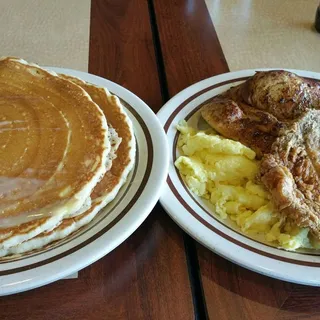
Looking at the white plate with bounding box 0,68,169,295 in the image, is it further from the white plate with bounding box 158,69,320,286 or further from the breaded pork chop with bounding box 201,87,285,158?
the breaded pork chop with bounding box 201,87,285,158

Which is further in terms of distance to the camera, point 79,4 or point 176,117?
point 79,4

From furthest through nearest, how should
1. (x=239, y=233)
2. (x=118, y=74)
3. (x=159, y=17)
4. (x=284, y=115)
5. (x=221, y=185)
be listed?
(x=159, y=17) → (x=118, y=74) → (x=284, y=115) → (x=221, y=185) → (x=239, y=233)

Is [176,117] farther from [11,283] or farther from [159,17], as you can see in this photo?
[159,17]

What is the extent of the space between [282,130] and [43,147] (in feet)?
2.26

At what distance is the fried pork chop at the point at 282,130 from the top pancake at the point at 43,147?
A: 16.9 inches

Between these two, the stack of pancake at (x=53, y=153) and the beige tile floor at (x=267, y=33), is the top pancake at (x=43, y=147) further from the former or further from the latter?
the beige tile floor at (x=267, y=33)

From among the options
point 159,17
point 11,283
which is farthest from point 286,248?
point 159,17

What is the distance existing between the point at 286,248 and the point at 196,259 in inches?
8.7

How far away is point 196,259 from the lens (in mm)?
1062

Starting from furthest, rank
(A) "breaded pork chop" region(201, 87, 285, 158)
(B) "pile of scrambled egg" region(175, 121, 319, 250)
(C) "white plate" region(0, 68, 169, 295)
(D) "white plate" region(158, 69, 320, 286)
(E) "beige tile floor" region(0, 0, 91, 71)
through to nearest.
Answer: (E) "beige tile floor" region(0, 0, 91, 71), (A) "breaded pork chop" region(201, 87, 285, 158), (B) "pile of scrambled egg" region(175, 121, 319, 250), (D) "white plate" region(158, 69, 320, 286), (C) "white plate" region(0, 68, 169, 295)

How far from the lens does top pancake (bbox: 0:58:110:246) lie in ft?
3.22

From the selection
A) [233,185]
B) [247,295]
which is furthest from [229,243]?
[233,185]

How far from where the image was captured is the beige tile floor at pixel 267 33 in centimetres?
195

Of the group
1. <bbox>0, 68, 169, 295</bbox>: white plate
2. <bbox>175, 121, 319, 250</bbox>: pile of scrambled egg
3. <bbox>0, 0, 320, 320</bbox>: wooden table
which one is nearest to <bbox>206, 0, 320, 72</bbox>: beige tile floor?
<bbox>175, 121, 319, 250</bbox>: pile of scrambled egg
